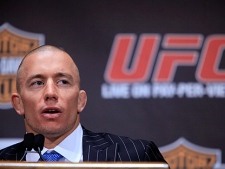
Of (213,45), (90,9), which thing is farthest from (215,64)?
(90,9)

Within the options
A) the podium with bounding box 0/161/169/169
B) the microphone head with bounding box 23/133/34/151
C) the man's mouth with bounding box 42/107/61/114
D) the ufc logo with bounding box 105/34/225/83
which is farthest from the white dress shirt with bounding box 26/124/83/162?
the ufc logo with bounding box 105/34/225/83

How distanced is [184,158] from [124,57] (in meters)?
0.52

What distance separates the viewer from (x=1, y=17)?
2.56 metres

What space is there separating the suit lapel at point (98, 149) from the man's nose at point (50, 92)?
195 mm

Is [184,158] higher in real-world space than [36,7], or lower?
lower

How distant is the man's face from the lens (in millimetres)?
1590

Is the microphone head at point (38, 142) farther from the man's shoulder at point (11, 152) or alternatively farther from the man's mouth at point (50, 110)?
the man's shoulder at point (11, 152)

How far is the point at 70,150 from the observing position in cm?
165

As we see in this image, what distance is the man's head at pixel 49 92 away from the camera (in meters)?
1.59

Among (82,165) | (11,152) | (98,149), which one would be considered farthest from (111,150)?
(82,165)

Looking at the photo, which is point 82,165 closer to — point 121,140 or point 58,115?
point 58,115

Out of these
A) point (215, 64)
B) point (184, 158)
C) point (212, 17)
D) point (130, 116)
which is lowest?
point (184, 158)

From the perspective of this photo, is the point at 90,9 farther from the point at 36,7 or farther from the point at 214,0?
the point at 214,0

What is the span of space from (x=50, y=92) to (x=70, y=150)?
196 millimetres
